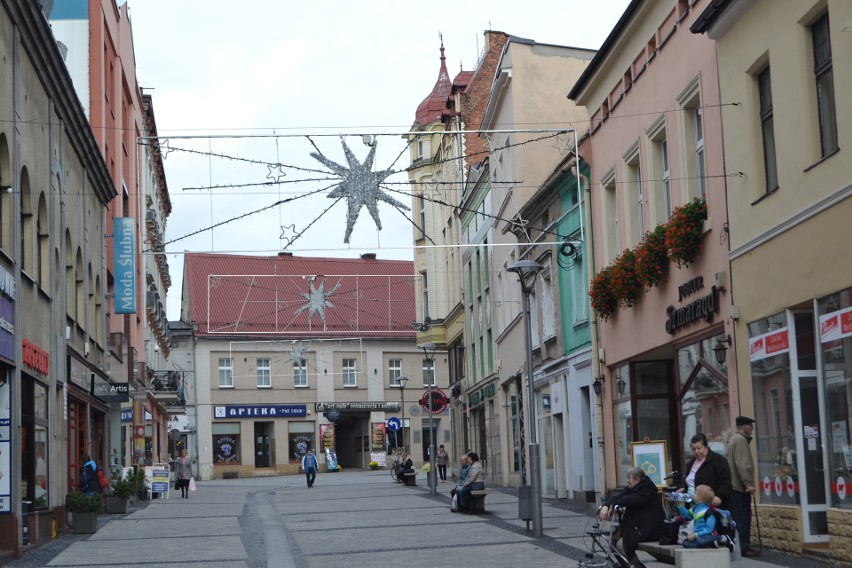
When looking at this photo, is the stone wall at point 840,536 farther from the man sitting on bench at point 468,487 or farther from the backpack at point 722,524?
the man sitting on bench at point 468,487

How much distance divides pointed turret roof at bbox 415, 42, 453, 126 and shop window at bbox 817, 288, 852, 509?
4186 centimetres

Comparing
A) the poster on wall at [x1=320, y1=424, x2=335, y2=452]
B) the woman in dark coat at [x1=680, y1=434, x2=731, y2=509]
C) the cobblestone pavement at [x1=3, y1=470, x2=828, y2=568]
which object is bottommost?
the cobblestone pavement at [x1=3, y1=470, x2=828, y2=568]

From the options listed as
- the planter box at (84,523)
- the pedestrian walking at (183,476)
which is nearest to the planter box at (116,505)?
the planter box at (84,523)

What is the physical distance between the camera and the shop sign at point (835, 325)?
13.3m

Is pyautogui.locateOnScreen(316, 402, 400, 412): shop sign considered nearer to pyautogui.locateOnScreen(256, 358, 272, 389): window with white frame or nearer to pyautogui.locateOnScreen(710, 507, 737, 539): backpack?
pyautogui.locateOnScreen(256, 358, 272, 389): window with white frame

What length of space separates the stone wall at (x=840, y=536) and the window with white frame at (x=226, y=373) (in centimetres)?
6073

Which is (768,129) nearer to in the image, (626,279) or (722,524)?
(722,524)

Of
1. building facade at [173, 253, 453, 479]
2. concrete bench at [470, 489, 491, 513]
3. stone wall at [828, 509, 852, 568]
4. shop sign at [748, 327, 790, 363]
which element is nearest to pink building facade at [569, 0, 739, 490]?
shop sign at [748, 327, 790, 363]

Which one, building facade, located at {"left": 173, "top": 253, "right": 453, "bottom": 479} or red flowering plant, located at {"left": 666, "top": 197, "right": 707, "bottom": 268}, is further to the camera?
building facade, located at {"left": 173, "top": 253, "right": 453, "bottom": 479}

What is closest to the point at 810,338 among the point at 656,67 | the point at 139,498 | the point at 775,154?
the point at 775,154

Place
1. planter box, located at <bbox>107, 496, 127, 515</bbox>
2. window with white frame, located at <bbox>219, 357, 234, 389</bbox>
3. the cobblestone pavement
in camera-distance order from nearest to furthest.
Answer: the cobblestone pavement
planter box, located at <bbox>107, 496, 127, 515</bbox>
window with white frame, located at <bbox>219, 357, 234, 389</bbox>

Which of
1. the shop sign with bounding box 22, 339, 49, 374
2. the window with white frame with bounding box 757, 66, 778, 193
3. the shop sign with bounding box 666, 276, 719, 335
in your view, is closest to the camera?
the window with white frame with bounding box 757, 66, 778, 193

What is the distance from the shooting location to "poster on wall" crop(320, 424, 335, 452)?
73375 mm

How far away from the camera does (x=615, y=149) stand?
23.8 metres
